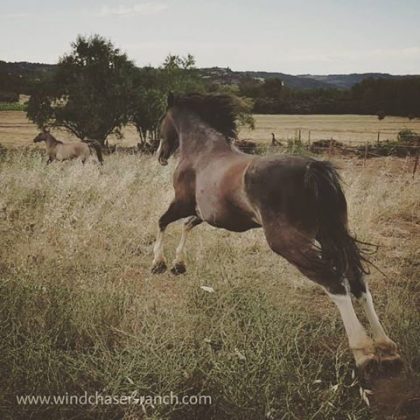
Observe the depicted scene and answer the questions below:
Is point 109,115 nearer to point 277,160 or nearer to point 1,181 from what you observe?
point 1,181

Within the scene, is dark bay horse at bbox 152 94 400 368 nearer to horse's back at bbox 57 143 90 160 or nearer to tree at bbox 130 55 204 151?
horse's back at bbox 57 143 90 160

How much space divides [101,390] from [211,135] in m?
2.81

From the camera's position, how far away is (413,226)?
7145 mm

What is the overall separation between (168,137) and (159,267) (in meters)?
1.70

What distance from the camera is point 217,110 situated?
4.50 m

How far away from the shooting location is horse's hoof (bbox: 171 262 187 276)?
15.4ft

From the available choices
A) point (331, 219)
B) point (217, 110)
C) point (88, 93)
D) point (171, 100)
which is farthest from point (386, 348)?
point (88, 93)

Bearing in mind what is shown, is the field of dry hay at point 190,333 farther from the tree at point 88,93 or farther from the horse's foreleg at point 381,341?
the tree at point 88,93

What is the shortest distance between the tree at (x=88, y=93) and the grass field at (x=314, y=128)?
45.7ft

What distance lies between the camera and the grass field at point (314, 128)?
139 feet

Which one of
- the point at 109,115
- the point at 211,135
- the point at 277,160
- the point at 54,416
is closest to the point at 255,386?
the point at 54,416

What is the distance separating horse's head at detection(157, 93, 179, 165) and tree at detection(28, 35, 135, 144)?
66.6 ft

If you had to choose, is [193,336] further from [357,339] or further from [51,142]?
[51,142]

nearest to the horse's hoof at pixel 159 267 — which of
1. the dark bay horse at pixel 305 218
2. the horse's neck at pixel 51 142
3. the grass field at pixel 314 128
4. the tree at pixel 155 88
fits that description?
the dark bay horse at pixel 305 218
